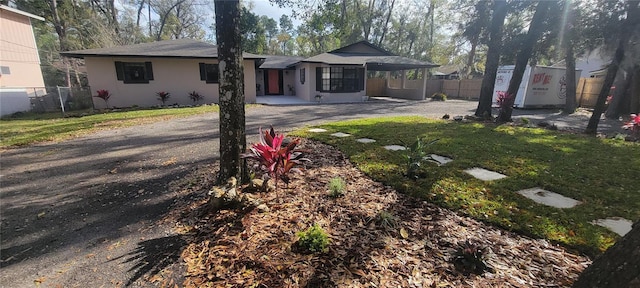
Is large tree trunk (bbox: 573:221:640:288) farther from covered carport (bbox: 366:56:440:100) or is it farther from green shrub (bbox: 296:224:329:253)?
covered carport (bbox: 366:56:440:100)

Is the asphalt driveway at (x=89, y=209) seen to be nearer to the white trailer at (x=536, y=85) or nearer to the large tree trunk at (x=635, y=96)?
the white trailer at (x=536, y=85)

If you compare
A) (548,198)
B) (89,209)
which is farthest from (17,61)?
(548,198)

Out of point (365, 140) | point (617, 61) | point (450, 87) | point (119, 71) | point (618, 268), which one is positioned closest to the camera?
point (618, 268)

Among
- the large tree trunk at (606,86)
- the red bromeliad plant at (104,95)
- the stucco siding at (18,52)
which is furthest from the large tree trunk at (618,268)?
the stucco siding at (18,52)

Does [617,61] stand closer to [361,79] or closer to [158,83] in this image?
[361,79]

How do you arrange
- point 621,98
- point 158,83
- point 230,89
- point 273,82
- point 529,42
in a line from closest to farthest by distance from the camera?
point 230,89, point 529,42, point 621,98, point 158,83, point 273,82

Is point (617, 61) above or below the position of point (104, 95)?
above

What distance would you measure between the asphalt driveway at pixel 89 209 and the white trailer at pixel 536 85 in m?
15.4

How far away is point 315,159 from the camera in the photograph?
4.65 m

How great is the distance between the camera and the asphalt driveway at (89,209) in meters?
A: 2.13

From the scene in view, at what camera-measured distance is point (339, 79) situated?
17578 mm

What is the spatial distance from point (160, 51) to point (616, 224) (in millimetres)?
16716

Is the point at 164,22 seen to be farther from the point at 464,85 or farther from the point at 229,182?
the point at 229,182

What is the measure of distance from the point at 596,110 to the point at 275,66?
17.4 metres
